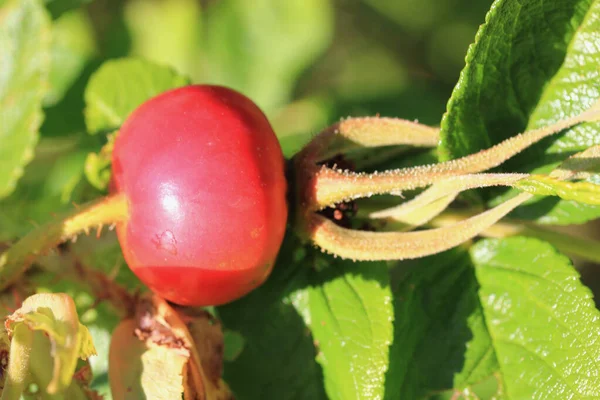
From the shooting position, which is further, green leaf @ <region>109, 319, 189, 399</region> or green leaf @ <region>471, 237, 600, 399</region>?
green leaf @ <region>471, 237, 600, 399</region>

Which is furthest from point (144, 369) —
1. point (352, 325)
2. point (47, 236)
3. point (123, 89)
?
point (123, 89)

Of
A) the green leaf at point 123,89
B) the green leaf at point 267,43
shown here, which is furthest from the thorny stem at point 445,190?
the green leaf at point 267,43

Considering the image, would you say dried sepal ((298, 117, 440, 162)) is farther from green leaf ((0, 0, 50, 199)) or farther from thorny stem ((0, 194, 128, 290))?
green leaf ((0, 0, 50, 199))

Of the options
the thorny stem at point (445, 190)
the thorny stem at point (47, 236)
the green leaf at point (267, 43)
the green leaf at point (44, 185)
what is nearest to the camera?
the thorny stem at point (445, 190)

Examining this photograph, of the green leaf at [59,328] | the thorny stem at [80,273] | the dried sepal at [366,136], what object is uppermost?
the dried sepal at [366,136]

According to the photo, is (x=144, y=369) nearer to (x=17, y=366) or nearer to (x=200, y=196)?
(x=17, y=366)

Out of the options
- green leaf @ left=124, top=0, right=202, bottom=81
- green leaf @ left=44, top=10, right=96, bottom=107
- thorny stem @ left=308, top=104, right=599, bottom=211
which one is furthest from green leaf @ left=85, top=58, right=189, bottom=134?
green leaf @ left=124, top=0, right=202, bottom=81

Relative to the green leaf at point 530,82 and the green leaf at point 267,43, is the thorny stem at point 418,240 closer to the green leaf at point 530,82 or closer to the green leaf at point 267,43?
the green leaf at point 530,82
